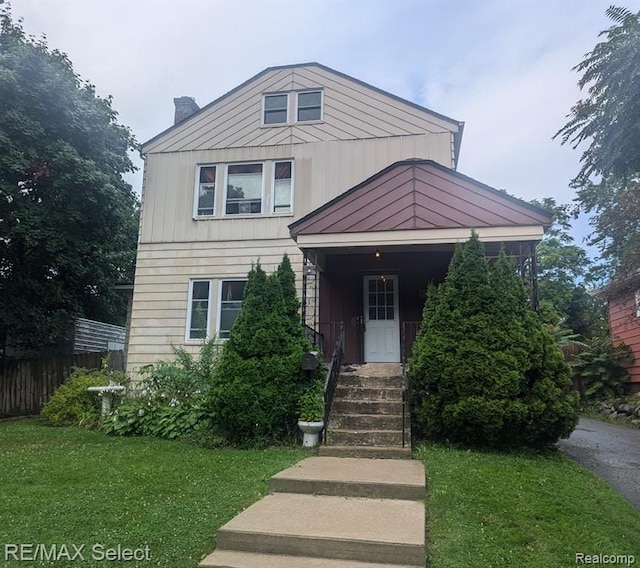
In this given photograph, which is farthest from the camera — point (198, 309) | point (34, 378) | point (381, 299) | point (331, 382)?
point (34, 378)

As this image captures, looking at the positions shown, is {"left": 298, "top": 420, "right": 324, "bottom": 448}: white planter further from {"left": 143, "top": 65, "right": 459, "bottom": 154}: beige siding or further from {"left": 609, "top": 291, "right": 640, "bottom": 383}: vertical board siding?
{"left": 609, "top": 291, "right": 640, "bottom": 383}: vertical board siding

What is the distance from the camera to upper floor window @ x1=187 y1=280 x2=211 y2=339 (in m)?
11.4

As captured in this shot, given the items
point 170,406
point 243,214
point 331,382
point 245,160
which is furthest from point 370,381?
point 245,160

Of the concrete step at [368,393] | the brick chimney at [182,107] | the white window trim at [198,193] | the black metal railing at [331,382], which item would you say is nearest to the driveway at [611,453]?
the concrete step at [368,393]

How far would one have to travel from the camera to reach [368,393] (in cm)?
794

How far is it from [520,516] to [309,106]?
10.7 m

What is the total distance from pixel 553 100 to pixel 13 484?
11.0 m

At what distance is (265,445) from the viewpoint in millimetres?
6902

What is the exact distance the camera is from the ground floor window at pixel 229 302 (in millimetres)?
11344

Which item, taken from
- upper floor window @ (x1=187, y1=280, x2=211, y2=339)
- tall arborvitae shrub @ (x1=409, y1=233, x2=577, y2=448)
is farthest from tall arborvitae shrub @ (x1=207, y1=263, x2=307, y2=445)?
upper floor window @ (x1=187, y1=280, x2=211, y2=339)

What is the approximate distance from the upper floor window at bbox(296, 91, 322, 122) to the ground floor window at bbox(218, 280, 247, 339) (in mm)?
4562

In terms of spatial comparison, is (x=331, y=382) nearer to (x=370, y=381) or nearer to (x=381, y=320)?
(x=370, y=381)

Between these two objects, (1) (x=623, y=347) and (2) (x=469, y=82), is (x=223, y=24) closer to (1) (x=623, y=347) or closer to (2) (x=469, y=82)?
(2) (x=469, y=82)

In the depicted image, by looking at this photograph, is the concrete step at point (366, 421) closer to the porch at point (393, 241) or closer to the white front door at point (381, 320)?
the porch at point (393, 241)
